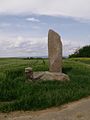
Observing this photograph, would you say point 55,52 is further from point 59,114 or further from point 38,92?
point 59,114

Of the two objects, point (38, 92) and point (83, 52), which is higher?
point (83, 52)

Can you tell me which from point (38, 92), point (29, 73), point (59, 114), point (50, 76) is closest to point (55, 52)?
point (50, 76)

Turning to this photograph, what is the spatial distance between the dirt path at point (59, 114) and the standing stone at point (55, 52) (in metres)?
7.60

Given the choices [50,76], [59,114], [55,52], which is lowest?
[59,114]

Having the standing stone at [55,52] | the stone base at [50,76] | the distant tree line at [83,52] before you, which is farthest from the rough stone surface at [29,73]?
the distant tree line at [83,52]

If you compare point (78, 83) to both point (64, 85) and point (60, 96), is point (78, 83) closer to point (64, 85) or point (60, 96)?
point (64, 85)

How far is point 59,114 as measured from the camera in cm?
1194

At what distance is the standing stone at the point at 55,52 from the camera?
20766 mm

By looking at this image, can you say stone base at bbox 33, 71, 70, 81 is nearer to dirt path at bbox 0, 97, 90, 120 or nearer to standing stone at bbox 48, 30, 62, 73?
standing stone at bbox 48, 30, 62, 73

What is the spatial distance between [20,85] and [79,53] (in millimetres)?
37453

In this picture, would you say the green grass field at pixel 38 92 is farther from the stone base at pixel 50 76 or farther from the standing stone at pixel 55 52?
the standing stone at pixel 55 52

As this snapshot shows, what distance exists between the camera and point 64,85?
17.0 m

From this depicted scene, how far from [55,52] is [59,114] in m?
9.10

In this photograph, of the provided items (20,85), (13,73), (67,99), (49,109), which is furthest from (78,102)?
(13,73)
